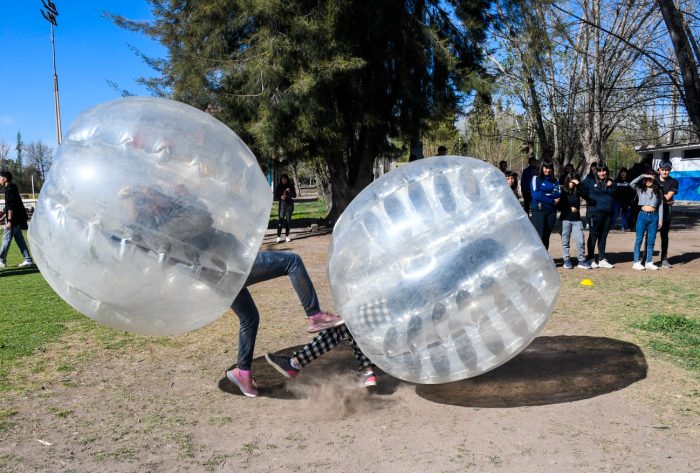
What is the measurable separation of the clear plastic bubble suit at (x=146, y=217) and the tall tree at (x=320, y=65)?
30.8 feet

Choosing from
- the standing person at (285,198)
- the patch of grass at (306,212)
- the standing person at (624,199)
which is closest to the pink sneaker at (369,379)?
the standing person at (285,198)

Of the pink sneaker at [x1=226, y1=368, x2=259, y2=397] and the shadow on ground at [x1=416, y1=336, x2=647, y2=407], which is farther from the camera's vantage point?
the pink sneaker at [x1=226, y1=368, x2=259, y2=397]

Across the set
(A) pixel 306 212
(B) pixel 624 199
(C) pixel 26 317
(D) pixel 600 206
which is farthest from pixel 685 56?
(A) pixel 306 212

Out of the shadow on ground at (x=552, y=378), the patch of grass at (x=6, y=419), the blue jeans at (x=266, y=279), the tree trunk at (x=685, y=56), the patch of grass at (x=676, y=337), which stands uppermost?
the tree trunk at (x=685, y=56)

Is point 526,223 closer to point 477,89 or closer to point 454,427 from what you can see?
point 454,427

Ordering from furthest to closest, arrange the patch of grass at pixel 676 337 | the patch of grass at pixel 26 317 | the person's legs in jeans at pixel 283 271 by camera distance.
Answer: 1. the patch of grass at pixel 26 317
2. the patch of grass at pixel 676 337
3. the person's legs in jeans at pixel 283 271

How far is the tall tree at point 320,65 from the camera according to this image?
13055 millimetres

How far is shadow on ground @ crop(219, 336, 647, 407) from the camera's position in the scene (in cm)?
461

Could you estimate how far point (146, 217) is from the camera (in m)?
3.33

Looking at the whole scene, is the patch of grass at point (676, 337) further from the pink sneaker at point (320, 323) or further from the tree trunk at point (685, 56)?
the tree trunk at point (685, 56)

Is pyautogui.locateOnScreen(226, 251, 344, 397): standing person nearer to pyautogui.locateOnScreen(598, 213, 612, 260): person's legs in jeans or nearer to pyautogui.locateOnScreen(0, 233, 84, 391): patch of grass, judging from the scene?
pyautogui.locateOnScreen(0, 233, 84, 391): patch of grass

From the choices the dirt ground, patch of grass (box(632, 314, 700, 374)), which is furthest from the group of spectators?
the dirt ground

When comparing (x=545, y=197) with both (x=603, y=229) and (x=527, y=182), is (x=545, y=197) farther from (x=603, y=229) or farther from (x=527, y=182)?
(x=527, y=182)

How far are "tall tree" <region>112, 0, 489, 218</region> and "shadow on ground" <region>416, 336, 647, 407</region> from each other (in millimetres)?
8735
